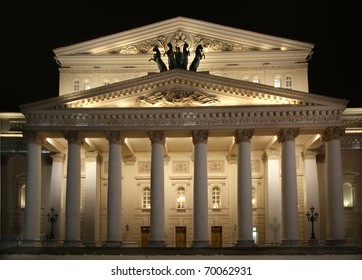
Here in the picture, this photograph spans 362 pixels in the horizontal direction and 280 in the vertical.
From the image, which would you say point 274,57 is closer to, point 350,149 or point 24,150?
point 350,149

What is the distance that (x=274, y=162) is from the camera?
49.1 metres

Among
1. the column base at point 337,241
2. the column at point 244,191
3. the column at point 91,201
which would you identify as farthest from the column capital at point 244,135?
the column at point 91,201

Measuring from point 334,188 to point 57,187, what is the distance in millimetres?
22282

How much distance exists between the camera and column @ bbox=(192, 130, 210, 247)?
43.0 metres

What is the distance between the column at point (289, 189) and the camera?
139ft

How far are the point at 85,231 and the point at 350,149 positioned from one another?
2352 cm

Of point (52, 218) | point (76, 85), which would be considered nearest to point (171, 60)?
point (76, 85)

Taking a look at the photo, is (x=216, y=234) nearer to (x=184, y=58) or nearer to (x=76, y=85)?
(x=184, y=58)

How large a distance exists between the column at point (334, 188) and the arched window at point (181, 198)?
14.1 meters

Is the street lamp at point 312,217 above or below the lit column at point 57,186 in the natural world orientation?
below

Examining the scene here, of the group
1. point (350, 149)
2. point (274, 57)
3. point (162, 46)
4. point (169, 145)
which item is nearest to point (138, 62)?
point (162, 46)

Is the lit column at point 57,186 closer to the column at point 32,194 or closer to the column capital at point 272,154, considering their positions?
the column at point 32,194

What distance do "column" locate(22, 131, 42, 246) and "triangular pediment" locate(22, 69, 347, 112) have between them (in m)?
2.63
